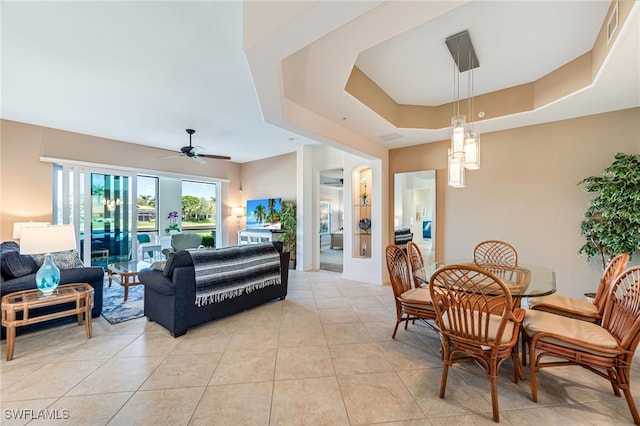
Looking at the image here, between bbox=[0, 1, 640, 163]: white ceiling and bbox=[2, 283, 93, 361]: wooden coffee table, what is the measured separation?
2.48 meters

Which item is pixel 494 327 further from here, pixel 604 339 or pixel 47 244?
pixel 47 244

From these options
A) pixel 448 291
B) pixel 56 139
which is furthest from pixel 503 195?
pixel 56 139

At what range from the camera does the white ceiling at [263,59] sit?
1979 mm

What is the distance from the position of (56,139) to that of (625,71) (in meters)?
8.22

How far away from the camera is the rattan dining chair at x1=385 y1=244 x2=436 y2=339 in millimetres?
2576

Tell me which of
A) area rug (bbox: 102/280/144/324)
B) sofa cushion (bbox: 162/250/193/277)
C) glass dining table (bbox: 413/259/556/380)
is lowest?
area rug (bbox: 102/280/144/324)

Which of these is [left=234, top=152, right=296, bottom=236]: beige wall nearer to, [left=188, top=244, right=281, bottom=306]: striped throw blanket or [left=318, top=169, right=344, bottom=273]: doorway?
[left=318, top=169, right=344, bottom=273]: doorway

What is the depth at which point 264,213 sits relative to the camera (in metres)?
7.13

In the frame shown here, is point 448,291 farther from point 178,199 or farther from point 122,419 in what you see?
point 178,199

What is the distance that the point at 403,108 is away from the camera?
389 cm

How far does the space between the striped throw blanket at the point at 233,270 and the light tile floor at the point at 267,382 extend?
1.45 feet

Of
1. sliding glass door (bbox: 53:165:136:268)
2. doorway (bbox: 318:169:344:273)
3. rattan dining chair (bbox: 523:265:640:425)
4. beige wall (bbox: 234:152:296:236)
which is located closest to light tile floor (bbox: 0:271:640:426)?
rattan dining chair (bbox: 523:265:640:425)

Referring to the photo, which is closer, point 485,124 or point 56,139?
point 485,124

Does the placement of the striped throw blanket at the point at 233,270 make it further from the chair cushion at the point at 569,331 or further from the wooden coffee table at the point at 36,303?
the chair cushion at the point at 569,331
